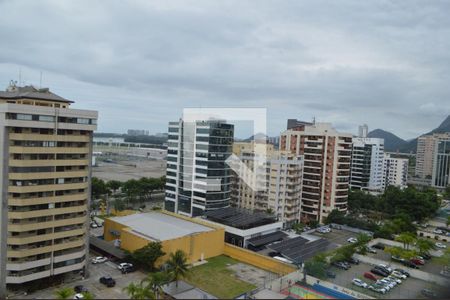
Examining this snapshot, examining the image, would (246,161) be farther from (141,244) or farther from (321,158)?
(141,244)

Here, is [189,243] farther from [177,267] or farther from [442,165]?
[442,165]

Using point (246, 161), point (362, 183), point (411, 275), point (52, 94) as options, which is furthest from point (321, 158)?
point (52, 94)

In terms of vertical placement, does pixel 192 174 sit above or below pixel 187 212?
above

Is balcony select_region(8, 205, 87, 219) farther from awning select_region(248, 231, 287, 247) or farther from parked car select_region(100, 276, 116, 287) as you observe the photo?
awning select_region(248, 231, 287, 247)

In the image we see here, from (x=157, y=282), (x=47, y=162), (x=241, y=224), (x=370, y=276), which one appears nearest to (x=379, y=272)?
(x=370, y=276)

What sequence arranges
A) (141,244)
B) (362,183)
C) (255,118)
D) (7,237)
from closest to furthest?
(7,237)
(141,244)
(255,118)
(362,183)

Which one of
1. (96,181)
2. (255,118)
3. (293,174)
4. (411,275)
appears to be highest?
(255,118)

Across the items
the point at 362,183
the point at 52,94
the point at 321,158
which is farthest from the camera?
the point at 362,183

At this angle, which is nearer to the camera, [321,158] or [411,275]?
[411,275]

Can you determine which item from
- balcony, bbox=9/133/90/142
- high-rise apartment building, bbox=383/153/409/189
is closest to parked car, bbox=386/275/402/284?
balcony, bbox=9/133/90/142
